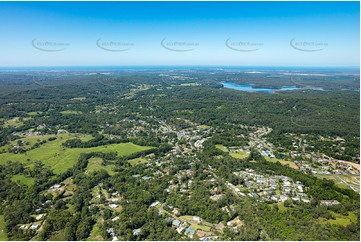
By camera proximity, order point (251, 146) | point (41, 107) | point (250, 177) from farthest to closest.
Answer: point (41, 107)
point (251, 146)
point (250, 177)

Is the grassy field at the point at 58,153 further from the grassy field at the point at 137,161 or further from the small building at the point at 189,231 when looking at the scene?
the small building at the point at 189,231

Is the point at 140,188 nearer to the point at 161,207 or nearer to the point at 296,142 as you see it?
the point at 161,207

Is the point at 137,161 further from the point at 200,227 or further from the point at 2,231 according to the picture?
the point at 2,231

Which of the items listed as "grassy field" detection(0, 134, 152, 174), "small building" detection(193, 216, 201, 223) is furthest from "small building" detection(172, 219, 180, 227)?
"grassy field" detection(0, 134, 152, 174)

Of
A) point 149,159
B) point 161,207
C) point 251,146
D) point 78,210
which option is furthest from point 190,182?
point 251,146

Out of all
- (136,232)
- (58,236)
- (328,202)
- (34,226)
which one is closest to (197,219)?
(136,232)

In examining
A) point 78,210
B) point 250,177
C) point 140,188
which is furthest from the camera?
point 250,177
